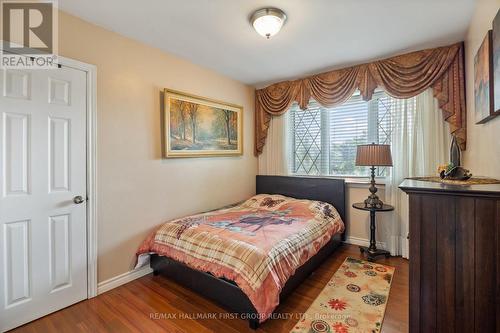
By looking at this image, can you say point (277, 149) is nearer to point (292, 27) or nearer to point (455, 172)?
point (292, 27)

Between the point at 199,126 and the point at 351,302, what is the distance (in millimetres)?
2573

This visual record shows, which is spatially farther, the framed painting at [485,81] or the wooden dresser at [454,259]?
the framed painting at [485,81]

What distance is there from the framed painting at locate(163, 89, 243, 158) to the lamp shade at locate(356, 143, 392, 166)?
1.86 meters

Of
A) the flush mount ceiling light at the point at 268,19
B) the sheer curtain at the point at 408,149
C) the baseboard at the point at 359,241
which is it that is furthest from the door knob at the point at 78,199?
the sheer curtain at the point at 408,149

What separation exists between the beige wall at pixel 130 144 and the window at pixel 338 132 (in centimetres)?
166

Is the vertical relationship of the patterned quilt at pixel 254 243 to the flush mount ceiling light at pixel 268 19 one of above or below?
below

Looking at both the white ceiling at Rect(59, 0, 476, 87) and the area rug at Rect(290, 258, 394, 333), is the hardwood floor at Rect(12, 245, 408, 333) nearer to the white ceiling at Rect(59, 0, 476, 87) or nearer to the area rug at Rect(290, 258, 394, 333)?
the area rug at Rect(290, 258, 394, 333)

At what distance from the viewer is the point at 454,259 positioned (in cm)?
120

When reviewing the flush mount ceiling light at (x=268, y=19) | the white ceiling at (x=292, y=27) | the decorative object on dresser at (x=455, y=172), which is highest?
the white ceiling at (x=292, y=27)

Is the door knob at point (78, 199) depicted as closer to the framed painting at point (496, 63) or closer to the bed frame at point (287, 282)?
the bed frame at point (287, 282)

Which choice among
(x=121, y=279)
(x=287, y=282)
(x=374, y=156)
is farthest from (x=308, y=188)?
(x=121, y=279)

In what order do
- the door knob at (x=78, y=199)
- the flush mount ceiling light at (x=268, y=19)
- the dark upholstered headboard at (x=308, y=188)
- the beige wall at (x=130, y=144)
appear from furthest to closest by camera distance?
the dark upholstered headboard at (x=308, y=188), the beige wall at (x=130, y=144), the door knob at (x=78, y=199), the flush mount ceiling light at (x=268, y=19)

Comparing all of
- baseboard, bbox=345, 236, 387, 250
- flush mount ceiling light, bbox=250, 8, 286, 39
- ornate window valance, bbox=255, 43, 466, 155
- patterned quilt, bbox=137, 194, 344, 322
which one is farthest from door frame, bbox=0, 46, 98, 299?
baseboard, bbox=345, 236, 387, 250

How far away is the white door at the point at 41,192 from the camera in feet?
5.90
